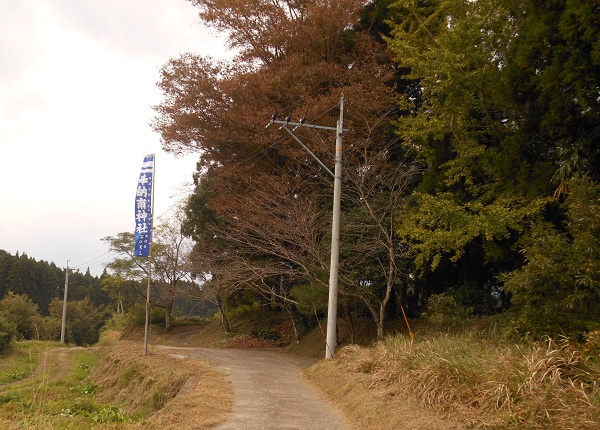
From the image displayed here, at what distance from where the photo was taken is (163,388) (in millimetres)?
12898

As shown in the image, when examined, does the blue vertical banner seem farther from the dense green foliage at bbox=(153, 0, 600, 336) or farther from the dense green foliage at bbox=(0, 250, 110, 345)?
the dense green foliage at bbox=(0, 250, 110, 345)

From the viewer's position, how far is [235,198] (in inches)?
889

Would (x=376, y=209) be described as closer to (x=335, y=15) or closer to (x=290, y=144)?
(x=290, y=144)

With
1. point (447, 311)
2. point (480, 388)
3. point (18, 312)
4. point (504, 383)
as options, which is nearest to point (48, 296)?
point (18, 312)

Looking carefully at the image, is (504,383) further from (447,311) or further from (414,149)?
(414,149)

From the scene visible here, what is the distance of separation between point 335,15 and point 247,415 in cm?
1767

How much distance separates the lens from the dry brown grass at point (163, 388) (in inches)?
328

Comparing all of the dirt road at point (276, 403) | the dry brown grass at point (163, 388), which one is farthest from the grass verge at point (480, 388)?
the dry brown grass at point (163, 388)

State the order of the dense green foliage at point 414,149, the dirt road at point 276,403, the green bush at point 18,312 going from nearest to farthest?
the dirt road at point 276,403 → the dense green foliage at point 414,149 → the green bush at point 18,312

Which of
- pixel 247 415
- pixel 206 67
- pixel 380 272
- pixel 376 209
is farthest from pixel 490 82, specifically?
pixel 206 67

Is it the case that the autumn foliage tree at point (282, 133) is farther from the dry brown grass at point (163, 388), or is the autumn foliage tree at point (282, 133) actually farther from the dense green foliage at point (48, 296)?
the dense green foliage at point (48, 296)

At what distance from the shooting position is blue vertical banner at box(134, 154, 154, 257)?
18.2m

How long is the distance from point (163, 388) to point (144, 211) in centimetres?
706

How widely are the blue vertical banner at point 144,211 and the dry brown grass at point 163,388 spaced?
3529 millimetres
